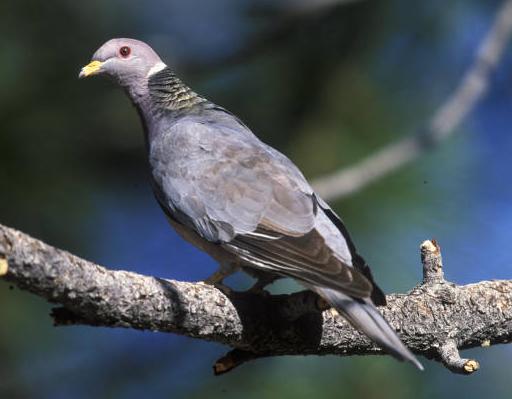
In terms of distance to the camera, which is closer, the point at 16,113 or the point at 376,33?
the point at 16,113

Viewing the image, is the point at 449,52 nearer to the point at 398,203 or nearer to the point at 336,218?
the point at 398,203

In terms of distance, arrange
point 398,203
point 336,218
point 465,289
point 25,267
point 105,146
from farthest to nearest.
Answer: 1. point 105,146
2. point 398,203
3. point 336,218
4. point 465,289
5. point 25,267

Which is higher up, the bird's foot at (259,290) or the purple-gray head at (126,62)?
the purple-gray head at (126,62)

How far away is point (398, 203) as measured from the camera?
434cm

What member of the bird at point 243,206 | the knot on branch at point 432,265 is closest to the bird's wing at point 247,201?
the bird at point 243,206

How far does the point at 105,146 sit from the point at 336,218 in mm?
1544

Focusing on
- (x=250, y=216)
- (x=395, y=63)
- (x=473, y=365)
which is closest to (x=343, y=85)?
(x=395, y=63)

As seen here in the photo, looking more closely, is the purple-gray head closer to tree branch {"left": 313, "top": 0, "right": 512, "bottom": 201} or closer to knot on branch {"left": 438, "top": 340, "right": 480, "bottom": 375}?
tree branch {"left": 313, "top": 0, "right": 512, "bottom": 201}

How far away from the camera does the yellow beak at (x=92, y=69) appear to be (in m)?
4.05

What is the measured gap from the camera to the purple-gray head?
13.6 feet

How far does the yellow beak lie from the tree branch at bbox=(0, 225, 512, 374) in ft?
4.54

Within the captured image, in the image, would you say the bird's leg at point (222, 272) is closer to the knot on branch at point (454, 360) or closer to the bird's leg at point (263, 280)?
the bird's leg at point (263, 280)

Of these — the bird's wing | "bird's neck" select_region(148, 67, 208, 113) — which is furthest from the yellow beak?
the bird's wing

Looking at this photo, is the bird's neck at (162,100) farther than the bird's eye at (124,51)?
No
